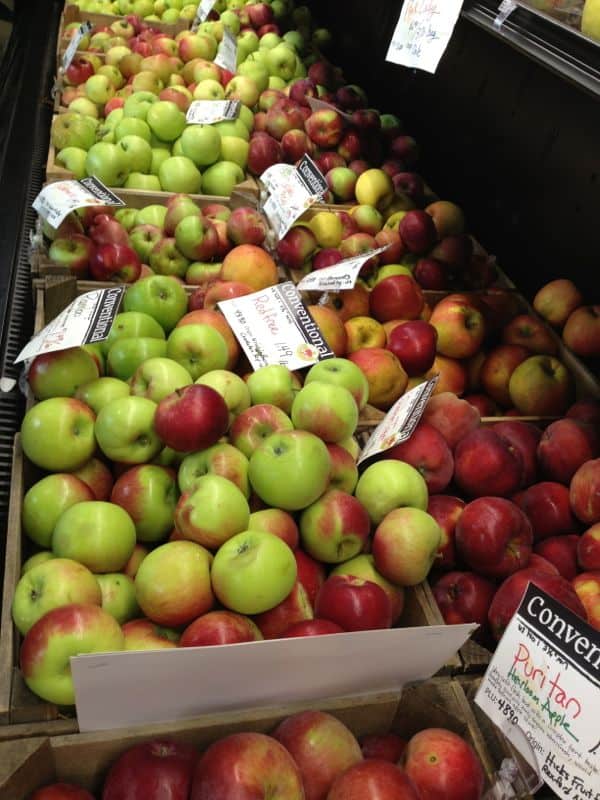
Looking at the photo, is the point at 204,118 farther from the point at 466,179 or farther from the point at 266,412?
the point at 266,412

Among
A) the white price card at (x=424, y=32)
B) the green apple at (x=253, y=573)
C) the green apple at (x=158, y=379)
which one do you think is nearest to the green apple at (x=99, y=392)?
the green apple at (x=158, y=379)

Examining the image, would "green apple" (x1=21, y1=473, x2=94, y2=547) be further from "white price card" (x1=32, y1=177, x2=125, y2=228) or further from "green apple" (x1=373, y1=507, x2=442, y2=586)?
"white price card" (x1=32, y1=177, x2=125, y2=228)

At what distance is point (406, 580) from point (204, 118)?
220 centimetres

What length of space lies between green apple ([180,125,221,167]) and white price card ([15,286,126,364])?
124 centimetres

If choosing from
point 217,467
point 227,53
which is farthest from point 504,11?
point 227,53

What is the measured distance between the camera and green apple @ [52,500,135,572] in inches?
49.5

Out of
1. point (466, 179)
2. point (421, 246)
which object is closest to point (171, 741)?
point (421, 246)

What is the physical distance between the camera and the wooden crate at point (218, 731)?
3.26 ft

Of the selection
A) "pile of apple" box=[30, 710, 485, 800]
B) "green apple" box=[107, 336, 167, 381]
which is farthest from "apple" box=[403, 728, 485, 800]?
"green apple" box=[107, 336, 167, 381]

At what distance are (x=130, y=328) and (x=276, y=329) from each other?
1.24 feet

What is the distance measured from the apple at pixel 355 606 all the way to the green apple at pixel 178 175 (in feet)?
6.00

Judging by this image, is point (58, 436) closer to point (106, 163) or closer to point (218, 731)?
point (218, 731)

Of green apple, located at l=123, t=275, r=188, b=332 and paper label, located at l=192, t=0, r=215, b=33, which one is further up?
paper label, located at l=192, t=0, r=215, b=33

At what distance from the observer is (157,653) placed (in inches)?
36.5
